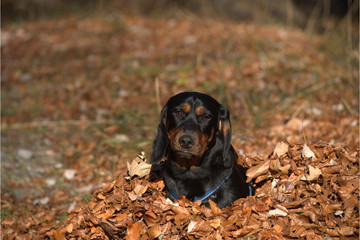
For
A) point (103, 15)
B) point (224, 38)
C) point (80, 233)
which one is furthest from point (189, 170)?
point (103, 15)

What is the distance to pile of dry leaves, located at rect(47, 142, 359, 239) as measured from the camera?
336 cm

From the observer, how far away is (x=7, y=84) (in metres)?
10.0

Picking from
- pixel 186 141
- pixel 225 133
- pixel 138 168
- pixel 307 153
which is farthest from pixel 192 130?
pixel 307 153

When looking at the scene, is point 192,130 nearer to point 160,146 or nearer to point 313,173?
point 160,146

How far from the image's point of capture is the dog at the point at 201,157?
144 inches

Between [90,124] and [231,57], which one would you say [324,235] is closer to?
[90,124]

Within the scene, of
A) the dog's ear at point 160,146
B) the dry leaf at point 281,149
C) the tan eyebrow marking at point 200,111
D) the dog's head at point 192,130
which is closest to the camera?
the dog's head at point 192,130

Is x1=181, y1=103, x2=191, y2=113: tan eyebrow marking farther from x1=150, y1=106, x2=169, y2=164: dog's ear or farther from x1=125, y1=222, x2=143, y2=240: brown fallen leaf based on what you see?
x1=125, y1=222, x2=143, y2=240: brown fallen leaf

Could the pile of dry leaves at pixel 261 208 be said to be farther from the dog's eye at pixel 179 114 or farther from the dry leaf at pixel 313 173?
the dog's eye at pixel 179 114

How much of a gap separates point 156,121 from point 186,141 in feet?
8.35

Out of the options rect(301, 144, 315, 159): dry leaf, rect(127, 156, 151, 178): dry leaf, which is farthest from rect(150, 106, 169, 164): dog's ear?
rect(301, 144, 315, 159): dry leaf

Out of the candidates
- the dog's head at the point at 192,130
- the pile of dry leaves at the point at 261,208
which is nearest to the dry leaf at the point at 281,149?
the pile of dry leaves at the point at 261,208

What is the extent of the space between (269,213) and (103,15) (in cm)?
1131

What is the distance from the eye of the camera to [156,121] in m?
5.93
